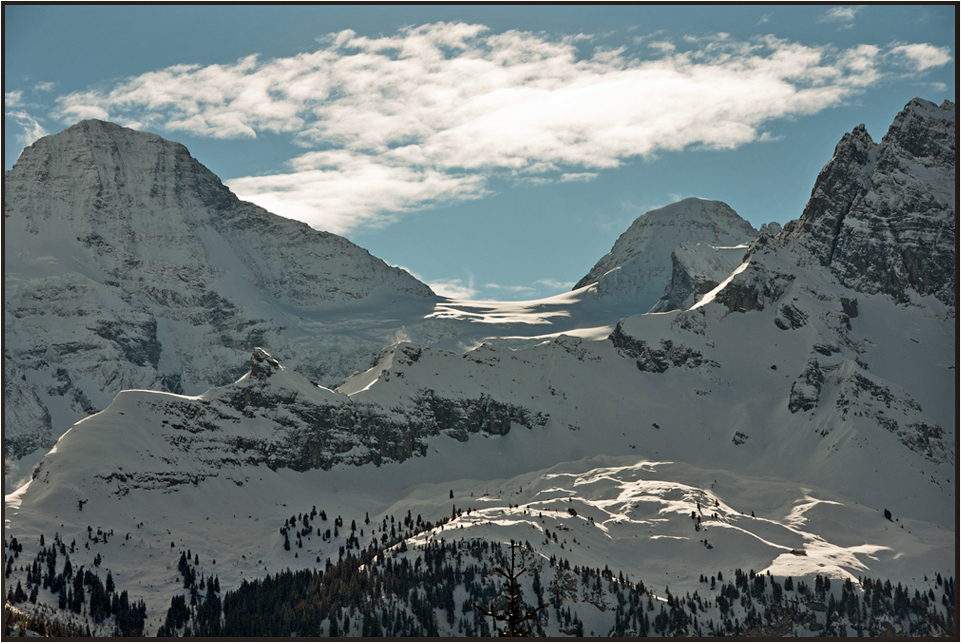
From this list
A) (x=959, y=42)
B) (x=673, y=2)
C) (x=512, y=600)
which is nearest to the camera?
(x=512, y=600)

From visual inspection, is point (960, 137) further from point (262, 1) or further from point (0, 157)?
point (0, 157)

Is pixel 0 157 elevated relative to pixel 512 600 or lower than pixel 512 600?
elevated

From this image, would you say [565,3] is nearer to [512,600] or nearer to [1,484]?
[512,600]

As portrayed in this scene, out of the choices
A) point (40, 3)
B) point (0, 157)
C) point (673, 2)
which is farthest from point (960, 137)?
point (0, 157)

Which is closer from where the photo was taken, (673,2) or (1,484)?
(673,2)

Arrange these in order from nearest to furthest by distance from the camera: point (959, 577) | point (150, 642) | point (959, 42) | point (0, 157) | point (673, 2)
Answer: point (959, 42), point (673, 2), point (0, 157), point (150, 642), point (959, 577)

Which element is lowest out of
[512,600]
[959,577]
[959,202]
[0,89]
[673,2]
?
[959,577]

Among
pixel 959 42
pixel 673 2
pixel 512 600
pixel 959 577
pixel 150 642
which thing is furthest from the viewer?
pixel 959 577

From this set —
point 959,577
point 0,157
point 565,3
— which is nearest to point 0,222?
point 0,157

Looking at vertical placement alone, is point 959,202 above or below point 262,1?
below
